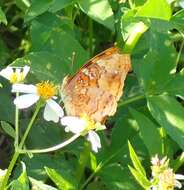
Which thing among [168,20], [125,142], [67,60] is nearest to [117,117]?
[125,142]

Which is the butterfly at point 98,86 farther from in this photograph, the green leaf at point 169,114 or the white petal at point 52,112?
the green leaf at point 169,114

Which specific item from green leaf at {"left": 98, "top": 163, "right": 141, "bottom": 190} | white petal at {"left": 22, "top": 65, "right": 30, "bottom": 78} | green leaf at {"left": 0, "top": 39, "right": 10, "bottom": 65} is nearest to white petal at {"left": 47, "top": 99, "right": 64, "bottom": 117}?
white petal at {"left": 22, "top": 65, "right": 30, "bottom": 78}

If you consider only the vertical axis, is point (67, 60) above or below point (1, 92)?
above

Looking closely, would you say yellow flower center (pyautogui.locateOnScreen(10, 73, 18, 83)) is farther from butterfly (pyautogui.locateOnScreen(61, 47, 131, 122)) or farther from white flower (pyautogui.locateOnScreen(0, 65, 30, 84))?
butterfly (pyautogui.locateOnScreen(61, 47, 131, 122))

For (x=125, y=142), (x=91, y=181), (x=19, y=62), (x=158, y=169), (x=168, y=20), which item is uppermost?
(x=168, y=20)

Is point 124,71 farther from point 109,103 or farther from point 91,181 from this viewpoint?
point 91,181
